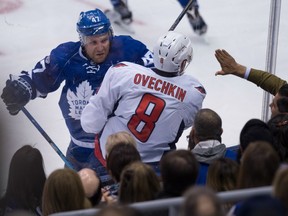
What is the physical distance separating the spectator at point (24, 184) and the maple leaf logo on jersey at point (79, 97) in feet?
3.11

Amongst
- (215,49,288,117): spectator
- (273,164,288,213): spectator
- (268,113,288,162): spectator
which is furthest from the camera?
(215,49,288,117): spectator

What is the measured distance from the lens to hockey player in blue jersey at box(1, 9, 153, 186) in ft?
13.3

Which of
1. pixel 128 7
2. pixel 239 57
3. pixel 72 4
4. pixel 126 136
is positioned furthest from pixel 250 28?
pixel 126 136

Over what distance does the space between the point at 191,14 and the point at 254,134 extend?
309 centimetres

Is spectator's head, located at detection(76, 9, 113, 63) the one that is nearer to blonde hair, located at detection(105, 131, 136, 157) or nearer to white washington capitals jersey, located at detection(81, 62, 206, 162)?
white washington capitals jersey, located at detection(81, 62, 206, 162)

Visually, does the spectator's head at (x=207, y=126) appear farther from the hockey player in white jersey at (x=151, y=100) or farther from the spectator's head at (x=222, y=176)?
the spectator's head at (x=222, y=176)

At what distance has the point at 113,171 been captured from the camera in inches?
118

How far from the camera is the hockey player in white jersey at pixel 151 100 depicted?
360cm

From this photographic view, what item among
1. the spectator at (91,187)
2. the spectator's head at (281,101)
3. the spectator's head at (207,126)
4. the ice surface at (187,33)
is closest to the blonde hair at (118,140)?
the spectator at (91,187)

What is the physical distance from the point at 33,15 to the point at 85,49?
247 cm

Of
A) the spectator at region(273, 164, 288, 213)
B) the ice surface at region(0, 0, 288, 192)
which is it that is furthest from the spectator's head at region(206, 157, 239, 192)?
the ice surface at region(0, 0, 288, 192)

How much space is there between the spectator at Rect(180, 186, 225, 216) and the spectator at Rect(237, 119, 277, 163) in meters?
0.94

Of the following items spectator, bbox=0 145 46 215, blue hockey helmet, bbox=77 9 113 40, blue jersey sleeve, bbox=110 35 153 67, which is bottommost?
spectator, bbox=0 145 46 215

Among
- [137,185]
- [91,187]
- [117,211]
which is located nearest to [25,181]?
[91,187]
